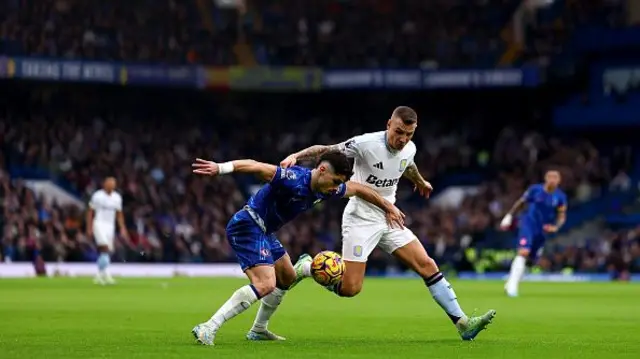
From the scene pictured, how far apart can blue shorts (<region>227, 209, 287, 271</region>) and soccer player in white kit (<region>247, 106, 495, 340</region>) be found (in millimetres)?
762

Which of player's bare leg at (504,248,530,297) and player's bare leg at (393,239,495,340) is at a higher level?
player's bare leg at (393,239,495,340)

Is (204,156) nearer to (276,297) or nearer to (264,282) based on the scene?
(276,297)

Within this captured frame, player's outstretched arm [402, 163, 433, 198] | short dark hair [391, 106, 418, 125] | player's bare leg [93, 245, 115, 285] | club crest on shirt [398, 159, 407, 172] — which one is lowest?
player's bare leg [93, 245, 115, 285]

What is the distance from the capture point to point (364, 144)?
13.5 meters

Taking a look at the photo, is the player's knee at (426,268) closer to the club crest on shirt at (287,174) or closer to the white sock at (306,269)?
the white sock at (306,269)

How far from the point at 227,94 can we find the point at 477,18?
35.8 ft

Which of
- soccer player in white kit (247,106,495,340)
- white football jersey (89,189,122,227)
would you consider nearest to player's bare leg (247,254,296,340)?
soccer player in white kit (247,106,495,340)

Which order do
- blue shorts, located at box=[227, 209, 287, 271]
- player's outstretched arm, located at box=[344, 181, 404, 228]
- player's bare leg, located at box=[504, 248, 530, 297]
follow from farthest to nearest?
1. player's bare leg, located at box=[504, 248, 530, 297]
2. player's outstretched arm, located at box=[344, 181, 404, 228]
3. blue shorts, located at box=[227, 209, 287, 271]

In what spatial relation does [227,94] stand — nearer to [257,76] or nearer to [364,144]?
[257,76]

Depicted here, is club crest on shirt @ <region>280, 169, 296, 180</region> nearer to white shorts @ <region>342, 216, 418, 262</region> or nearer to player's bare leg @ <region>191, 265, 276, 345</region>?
player's bare leg @ <region>191, 265, 276, 345</region>

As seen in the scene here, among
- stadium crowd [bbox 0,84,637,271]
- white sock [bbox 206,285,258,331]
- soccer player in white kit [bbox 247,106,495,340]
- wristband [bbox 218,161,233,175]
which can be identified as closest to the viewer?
wristband [bbox 218,161,233,175]

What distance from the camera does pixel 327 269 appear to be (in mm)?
12453

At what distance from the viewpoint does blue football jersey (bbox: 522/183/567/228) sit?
25.2 metres

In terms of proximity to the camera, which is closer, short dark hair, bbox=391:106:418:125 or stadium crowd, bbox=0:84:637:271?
short dark hair, bbox=391:106:418:125
